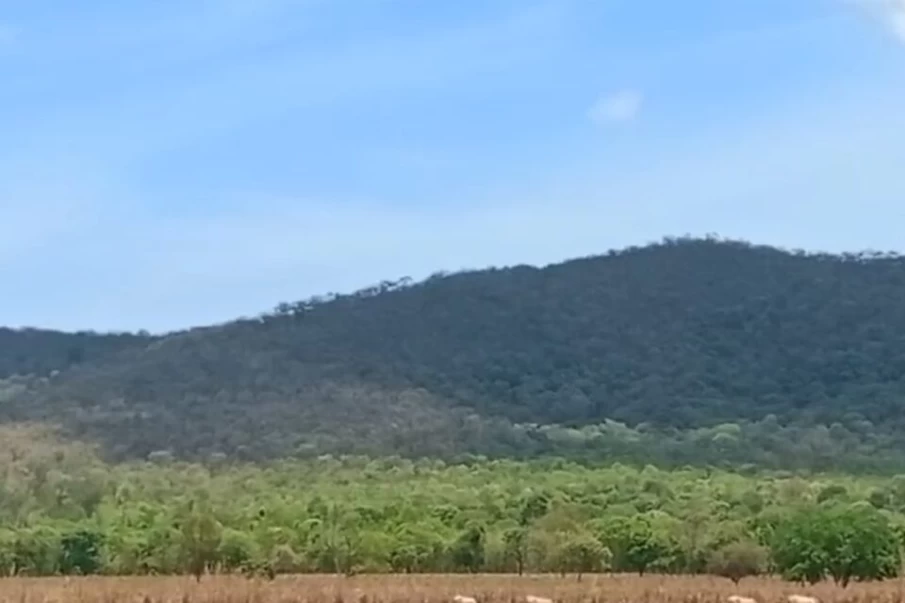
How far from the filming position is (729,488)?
54188mm

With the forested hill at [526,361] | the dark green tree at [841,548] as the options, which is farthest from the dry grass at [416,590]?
the forested hill at [526,361]

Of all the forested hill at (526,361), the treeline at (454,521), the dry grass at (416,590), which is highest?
the forested hill at (526,361)

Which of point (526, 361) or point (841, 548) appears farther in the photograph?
point (526, 361)

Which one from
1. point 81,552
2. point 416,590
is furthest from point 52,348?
point 416,590

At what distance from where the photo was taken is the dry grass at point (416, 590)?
91.8 feet

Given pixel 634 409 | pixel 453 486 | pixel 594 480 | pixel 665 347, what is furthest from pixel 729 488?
pixel 665 347

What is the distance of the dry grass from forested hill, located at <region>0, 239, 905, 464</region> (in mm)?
33423

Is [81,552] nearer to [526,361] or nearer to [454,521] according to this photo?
[454,521]

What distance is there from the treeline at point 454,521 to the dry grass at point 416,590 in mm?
4457

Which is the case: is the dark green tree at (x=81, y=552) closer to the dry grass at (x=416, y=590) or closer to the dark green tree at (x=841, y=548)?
the dry grass at (x=416, y=590)

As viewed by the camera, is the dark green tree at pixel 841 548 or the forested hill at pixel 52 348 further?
the forested hill at pixel 52 348

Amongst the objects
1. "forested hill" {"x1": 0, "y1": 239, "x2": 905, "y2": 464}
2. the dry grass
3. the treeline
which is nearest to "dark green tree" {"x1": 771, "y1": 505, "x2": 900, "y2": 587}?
the treeline

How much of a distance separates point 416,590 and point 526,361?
155ft

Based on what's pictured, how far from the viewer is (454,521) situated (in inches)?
1930
